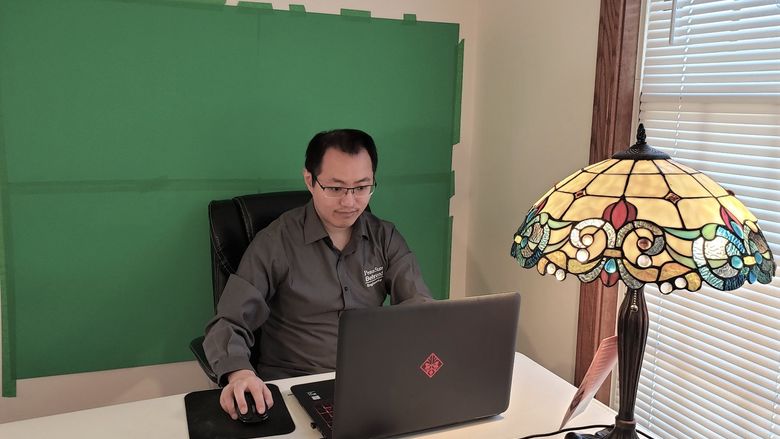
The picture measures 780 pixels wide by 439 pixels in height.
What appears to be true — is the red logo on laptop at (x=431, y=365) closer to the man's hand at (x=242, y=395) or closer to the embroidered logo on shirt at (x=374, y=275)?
the man's hand at (x=242, y=395)

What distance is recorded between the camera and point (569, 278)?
216 centimetres

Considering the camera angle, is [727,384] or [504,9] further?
[504,9]

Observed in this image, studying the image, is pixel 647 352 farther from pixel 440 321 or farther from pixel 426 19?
pixel 426 19

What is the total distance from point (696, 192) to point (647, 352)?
100 cm

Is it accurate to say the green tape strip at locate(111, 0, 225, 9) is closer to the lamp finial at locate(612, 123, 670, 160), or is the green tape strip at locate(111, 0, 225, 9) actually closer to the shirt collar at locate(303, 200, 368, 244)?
the shirt collar at locate(303, 200, 368, 244)

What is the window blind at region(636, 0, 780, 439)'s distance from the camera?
1.60 m

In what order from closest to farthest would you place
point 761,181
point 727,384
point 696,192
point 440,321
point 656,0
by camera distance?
point 696,192 → point 440,321 → point 761,181 → point 727,384 → point 656,0

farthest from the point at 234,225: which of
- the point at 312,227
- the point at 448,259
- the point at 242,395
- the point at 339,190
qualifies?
the point at 448,259

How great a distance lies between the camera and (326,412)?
55.5 inches

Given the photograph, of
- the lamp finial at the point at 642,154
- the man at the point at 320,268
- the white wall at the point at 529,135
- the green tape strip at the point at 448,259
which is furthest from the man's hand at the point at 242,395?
the green tape strip at the point at 448,259

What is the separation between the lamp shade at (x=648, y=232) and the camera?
1046mm

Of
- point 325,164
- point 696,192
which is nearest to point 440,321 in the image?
point 696,192

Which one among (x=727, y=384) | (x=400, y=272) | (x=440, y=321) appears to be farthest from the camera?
(x=400, y=272)

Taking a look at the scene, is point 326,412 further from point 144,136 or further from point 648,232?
point 144,136
